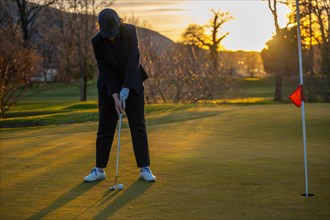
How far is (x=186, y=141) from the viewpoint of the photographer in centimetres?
1069

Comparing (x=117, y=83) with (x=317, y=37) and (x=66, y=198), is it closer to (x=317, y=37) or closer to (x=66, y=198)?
(x=66, y=198)

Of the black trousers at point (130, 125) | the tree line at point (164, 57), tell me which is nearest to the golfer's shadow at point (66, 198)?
the black trousers at point (130, 125)

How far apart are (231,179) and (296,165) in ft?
4.74

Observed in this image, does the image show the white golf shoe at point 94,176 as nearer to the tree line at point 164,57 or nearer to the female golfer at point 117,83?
the female golfer at point 117,83

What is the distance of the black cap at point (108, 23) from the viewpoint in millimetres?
6133

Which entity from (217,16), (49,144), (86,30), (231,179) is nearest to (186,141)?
(49,144)

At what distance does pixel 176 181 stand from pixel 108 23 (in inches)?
72.3

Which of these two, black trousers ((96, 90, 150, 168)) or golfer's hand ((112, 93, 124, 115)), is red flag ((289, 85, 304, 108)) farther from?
golfer's hand ((112, 93, 124, 115))

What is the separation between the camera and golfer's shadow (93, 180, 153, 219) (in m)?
5.06

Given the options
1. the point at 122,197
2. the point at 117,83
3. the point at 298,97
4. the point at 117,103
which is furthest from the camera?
the point at 117,83

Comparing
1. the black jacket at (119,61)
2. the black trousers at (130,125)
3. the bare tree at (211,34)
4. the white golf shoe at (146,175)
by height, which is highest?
the bare tree at (211,34)

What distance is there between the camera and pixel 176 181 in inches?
251

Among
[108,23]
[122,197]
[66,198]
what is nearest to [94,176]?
[66,198]

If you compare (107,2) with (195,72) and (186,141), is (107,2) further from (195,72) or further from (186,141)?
(186,141)
